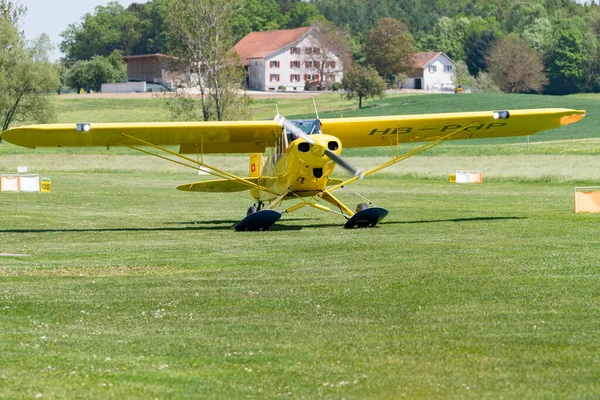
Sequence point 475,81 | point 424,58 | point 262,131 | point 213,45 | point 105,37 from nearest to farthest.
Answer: point 262,131 < point 213,45 < point 475,81 < point 424,58 < point 105,37

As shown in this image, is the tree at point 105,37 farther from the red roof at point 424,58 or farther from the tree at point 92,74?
the red roof at point 424,58

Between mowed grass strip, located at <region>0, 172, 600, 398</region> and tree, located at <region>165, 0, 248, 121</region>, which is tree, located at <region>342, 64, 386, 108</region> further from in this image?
mowed grass strip, located at <region>0, 172, 600, 398</region>

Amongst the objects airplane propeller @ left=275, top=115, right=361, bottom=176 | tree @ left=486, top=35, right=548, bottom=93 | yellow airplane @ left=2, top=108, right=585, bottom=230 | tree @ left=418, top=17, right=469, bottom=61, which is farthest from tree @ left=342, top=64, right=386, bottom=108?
airplane propeller @ left=275, top=115, right=361, bottom=176

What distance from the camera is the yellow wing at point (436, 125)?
22.9 meters

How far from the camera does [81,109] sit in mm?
112500

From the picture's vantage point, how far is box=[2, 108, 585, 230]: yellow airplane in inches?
830

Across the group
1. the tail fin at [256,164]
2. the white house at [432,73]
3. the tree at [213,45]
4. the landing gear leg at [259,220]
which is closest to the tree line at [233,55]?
the tree at [213,45]

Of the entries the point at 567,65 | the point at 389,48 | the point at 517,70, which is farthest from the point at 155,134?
the point at 567,65

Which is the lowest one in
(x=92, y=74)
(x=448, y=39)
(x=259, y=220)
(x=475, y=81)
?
(x=259, y=220)

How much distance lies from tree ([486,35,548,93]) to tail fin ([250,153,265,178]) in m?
118

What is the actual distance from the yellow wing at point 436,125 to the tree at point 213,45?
149 ft

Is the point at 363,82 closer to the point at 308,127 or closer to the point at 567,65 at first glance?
the point at 567,65

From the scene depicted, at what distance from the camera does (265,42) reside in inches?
5969

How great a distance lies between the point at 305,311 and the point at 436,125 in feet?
41.0
